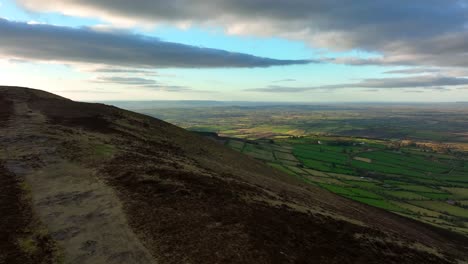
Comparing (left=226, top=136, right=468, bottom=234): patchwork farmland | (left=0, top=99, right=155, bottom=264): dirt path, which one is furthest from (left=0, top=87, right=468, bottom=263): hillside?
(left=226, top=136, right=468, bottom=234): patchwork farmland

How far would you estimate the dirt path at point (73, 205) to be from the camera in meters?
16.8

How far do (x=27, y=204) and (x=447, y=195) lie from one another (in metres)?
103

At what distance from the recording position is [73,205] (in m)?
21.6

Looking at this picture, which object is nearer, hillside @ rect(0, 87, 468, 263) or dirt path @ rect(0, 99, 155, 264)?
dirt path @ rect(0, 99, 155, 264)

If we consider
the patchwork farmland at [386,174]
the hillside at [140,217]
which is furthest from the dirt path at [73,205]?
the patchwork farmland at [386,174]

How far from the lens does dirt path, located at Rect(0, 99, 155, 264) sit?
55.1 ft

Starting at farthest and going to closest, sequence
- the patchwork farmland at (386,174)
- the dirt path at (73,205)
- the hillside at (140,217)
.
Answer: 1. the patchwork farmland at (386,174)
2. the hillside at (140,217)
3. the dirt path at (73,205)

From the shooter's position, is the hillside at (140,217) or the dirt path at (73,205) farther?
the hillside at (140,217)

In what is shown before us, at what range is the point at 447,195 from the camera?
93250mm

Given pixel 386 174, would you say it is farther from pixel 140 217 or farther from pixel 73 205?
pixel 73 205

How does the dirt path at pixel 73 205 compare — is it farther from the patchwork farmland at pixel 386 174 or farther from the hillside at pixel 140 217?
the patchwork farmland at pixel 386 174

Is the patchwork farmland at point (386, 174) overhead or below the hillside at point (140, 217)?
below

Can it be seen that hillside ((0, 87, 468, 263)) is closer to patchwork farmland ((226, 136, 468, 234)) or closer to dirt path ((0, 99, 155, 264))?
dirt path ((0, 99, 155, 264))

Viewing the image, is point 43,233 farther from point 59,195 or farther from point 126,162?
point 126,162
